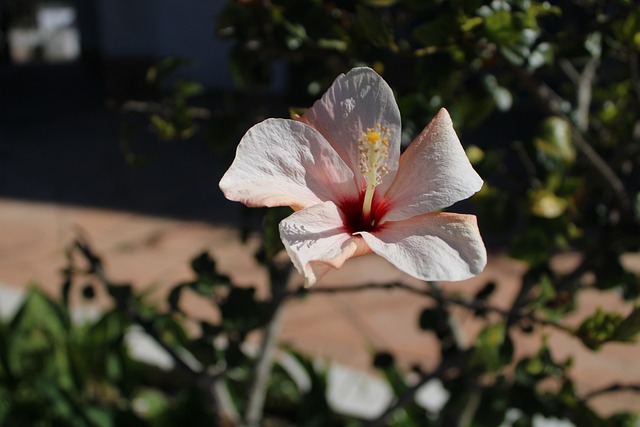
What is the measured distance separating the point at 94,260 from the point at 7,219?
267cm

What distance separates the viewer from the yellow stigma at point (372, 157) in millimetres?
594

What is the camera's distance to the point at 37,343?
2039 mm

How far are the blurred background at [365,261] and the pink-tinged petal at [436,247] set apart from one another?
0.19m

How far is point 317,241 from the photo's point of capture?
0.56m

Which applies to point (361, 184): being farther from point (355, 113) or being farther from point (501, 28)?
point (501, 28)

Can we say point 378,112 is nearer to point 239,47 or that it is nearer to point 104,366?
point 239,47

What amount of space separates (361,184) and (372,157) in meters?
0.05

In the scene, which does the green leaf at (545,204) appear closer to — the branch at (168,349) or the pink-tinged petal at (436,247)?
the pink-tinged petal at (436,247)

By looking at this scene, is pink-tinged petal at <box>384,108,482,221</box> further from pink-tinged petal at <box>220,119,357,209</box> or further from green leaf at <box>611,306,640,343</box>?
green leaf at <box>611,306,640,343</box>

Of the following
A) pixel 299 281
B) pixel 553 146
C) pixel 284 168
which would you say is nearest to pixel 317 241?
pixel 284 168

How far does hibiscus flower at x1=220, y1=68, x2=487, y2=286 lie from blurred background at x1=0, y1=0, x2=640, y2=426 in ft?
0.41

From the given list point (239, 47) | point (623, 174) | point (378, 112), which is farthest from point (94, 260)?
point (623, 174)

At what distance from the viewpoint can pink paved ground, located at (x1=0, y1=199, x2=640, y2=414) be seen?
2.41m

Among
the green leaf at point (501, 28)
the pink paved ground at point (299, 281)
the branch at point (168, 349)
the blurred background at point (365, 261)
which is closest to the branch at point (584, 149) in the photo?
the blurred background at point (365, 261)
